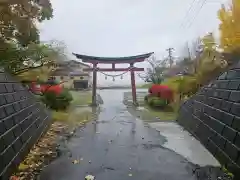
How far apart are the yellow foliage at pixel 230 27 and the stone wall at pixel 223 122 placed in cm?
722

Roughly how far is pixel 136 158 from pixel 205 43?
12.9m

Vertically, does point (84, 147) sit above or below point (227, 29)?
below

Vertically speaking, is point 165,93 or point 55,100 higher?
point 165,93

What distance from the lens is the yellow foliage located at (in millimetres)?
14029

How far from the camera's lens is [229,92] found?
19.6 ft

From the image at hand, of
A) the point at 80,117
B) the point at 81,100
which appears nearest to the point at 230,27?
the point at 80,117

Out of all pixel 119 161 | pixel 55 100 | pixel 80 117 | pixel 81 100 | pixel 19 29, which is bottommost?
pixel 80 117

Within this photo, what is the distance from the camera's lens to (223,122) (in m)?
5.63

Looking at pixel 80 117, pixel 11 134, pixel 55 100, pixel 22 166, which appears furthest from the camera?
pixel 55 100

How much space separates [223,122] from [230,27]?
10649 millimetres

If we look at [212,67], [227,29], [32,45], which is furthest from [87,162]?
[227,29]

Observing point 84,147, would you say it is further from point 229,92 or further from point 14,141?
point 229,92

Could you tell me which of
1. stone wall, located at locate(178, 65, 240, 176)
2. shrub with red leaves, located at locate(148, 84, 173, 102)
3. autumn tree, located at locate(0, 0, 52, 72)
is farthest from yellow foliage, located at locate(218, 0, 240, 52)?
autumn tree, located at locate(0, 0, 52, 72)

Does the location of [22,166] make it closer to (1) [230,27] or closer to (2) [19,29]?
(2) [19,29]
